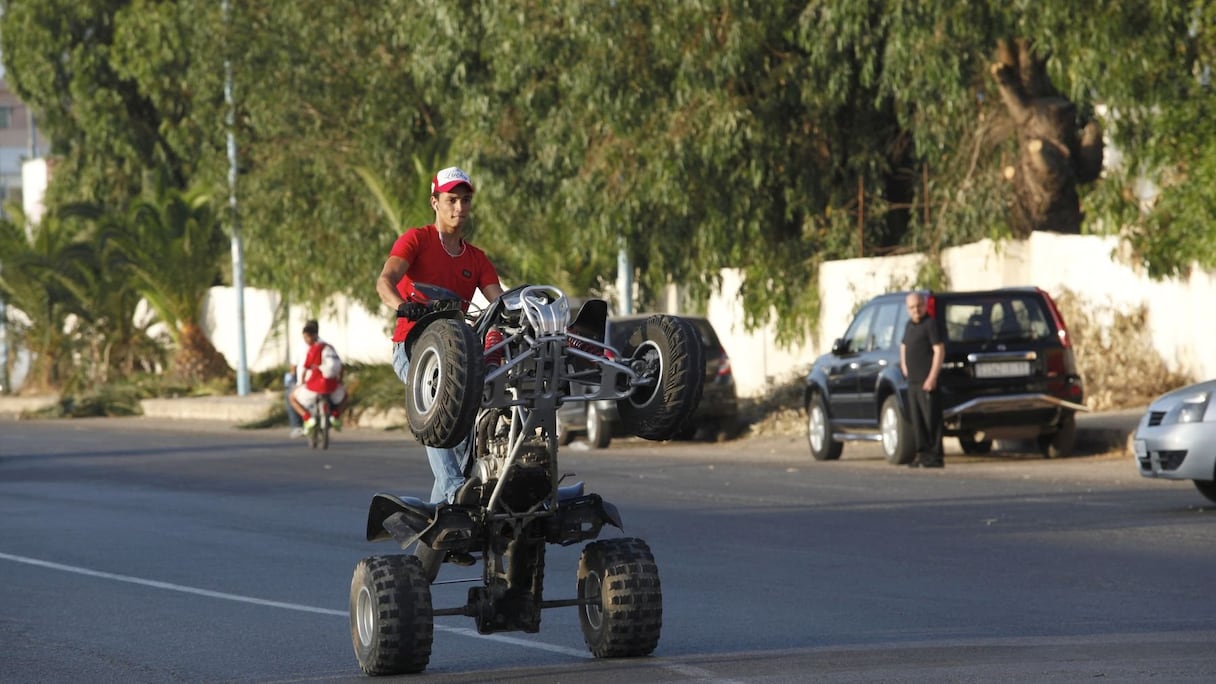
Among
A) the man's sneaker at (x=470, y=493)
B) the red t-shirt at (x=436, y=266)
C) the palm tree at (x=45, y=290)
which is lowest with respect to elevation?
the man's sneaker at (x=470, y=493)

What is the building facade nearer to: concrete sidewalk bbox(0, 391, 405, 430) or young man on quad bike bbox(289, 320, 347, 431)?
concrete sidewalk bbox(0, 391, 405, 430)

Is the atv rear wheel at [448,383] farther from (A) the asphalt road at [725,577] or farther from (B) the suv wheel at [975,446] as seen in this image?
(B) the suv wheel at [975,446]

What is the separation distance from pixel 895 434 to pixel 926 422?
Result: 0.71m

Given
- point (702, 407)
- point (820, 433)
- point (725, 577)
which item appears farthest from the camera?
point (702, 407)

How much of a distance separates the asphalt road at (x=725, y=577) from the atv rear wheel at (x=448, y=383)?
1.11 m

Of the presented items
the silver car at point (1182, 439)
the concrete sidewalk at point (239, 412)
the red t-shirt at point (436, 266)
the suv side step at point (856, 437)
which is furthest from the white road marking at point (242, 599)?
the concrete sidewalk at point (239, 412)

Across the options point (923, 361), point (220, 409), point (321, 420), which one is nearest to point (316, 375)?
point (321, 420)

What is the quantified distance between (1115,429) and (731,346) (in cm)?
1090

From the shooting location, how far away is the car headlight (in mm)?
14069

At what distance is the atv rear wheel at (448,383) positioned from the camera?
7.03m

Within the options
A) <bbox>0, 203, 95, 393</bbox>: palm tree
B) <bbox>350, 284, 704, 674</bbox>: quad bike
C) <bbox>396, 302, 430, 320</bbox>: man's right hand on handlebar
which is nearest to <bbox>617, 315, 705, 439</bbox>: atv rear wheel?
<bbox>350, 284, 704, 674</bbox>: quad bike

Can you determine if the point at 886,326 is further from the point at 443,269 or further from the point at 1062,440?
the point at 443,269

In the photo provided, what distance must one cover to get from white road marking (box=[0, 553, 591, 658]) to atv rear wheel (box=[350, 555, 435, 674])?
90 cm

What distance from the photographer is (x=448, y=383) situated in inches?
278
